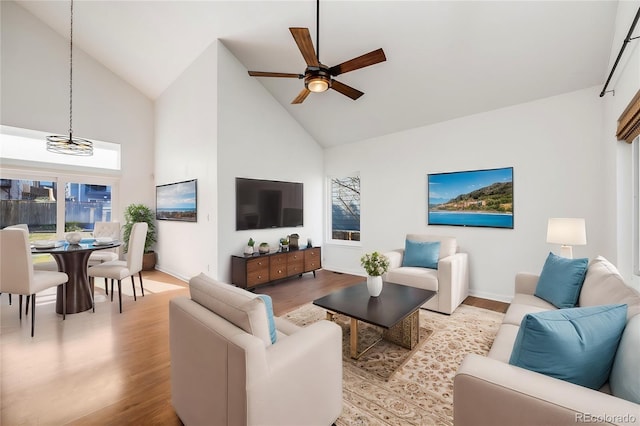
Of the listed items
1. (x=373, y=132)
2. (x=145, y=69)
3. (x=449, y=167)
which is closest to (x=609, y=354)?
(x=449, y=167)

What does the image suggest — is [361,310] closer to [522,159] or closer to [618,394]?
[618,394]

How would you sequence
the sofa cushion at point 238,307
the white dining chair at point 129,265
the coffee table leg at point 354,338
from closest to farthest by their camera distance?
the sofa cushion at point 238,307, the coffee table leg at point 354,338, the white dining chair at point 129,265

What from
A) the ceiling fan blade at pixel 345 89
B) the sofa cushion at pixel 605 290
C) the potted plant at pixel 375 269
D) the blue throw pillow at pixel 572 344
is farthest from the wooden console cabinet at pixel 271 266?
the sofa cushion at pixel 605 290

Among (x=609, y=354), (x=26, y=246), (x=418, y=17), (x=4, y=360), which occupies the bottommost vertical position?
(x=4, y=360)

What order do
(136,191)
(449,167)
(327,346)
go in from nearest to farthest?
(327,346) < (449,167) < (136,191)

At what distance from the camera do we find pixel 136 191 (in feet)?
19.0

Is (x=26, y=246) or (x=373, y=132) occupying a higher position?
(x=373, y=132)

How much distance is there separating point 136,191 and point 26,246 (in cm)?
326

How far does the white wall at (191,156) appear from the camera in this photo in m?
4.25

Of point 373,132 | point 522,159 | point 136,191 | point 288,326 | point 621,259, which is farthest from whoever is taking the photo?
point 136,191

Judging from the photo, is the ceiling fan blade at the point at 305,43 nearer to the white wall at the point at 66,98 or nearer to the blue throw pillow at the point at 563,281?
the blue throw pillow at the point at 563,281

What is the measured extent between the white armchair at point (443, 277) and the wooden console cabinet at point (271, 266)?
1781 millimetres

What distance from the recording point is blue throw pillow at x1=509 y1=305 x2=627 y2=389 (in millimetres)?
1077

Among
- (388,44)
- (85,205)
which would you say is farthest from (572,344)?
(85,205)
